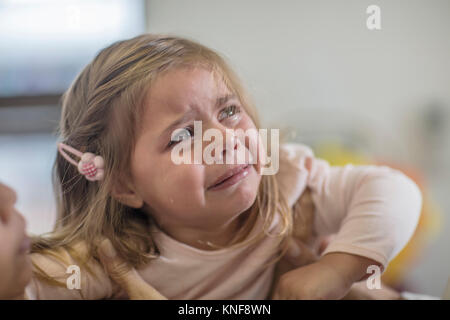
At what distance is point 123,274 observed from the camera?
58cm

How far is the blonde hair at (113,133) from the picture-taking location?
53 cm

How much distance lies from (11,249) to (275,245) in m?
0.32

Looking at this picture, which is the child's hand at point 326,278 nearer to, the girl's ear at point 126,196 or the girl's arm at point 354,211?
the girl's arm at point 354,211

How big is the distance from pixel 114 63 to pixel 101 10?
0.41 ft

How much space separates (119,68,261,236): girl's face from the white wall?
0.07m

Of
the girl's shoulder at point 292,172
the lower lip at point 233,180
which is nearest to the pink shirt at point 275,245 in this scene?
the girl's shoulder at point 292,172

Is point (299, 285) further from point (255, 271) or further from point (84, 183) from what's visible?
point (84, 183)

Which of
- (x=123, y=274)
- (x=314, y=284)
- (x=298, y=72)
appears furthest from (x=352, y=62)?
(x=123, y=274)

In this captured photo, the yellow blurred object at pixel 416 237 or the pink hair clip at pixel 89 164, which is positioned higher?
the pink hair clip at pixel 89 164

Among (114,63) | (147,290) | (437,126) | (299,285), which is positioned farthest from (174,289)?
(437,126)

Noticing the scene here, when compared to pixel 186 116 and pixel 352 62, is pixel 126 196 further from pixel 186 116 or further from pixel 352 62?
pixel 352 62

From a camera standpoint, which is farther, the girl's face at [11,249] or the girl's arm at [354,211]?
the girl's arm at [354,211]

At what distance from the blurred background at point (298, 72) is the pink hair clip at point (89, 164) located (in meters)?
0.07

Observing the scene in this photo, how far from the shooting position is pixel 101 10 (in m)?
0.62
